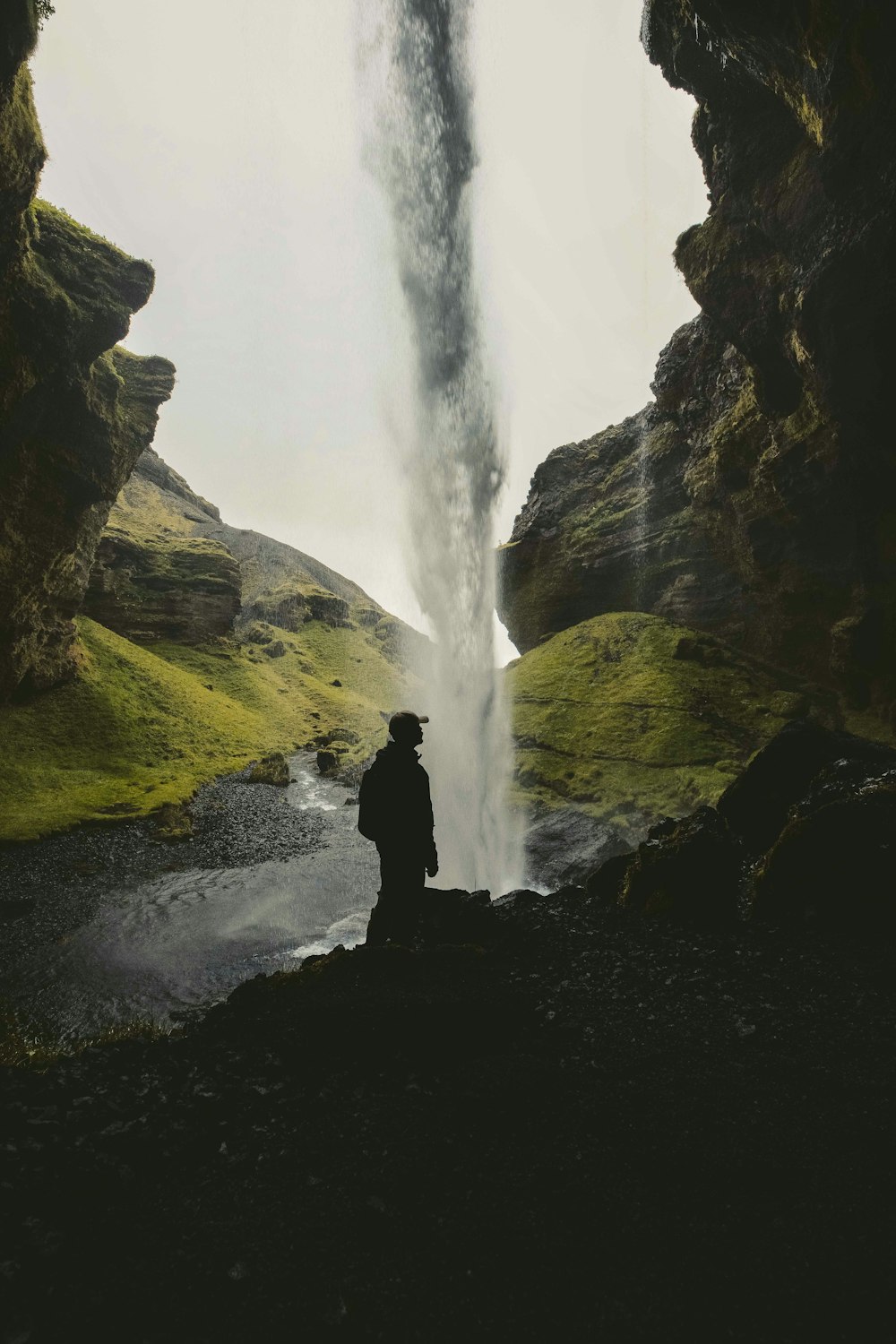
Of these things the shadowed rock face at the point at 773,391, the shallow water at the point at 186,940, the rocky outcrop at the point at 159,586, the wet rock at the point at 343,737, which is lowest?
the shallow water at the point at 186,940

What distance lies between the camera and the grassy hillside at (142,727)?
24.8 m

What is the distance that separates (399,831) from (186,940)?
778 cm

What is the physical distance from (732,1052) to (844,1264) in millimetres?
2193

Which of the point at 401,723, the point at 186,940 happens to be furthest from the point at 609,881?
the point at 186,940

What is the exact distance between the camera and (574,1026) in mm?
5504

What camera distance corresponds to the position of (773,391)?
77.6 feet

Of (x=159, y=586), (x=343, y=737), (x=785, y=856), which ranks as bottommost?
(x=785, y=856)

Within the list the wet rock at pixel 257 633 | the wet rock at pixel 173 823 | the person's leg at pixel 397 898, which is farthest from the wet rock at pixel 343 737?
the person's leg at pixel 397 898

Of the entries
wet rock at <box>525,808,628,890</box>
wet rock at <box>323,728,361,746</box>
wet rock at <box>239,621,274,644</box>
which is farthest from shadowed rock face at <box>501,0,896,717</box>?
wet rock at <box>239,621,274,644</box>

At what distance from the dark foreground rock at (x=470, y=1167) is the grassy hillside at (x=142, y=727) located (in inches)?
750

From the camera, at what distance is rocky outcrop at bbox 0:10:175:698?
23.4 metres

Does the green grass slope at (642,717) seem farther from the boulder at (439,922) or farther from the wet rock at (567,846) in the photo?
the boulder at (439,922)

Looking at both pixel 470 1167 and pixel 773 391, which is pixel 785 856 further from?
pixel 773 391

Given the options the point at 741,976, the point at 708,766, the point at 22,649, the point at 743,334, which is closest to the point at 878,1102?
the point at 741,976
